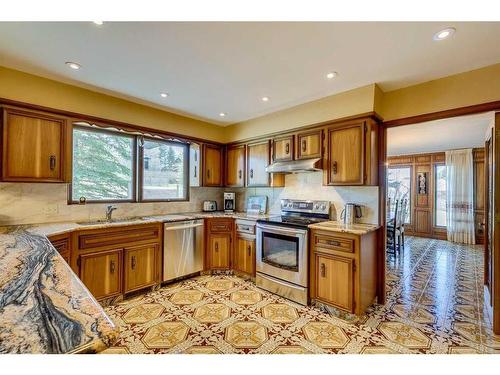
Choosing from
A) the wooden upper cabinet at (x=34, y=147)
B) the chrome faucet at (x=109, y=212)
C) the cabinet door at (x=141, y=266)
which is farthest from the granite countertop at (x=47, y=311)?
the chrome faucet at (x=109, y=212)

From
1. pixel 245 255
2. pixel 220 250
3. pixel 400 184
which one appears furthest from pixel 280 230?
pixel 400 184

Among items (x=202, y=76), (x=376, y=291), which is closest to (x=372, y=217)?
(x=376, y=291)

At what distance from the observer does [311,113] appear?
10.6 ft

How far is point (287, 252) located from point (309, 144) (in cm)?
147

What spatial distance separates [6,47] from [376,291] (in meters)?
4.46

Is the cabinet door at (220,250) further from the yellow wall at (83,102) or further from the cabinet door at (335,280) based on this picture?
the yellow wall at (83,102)

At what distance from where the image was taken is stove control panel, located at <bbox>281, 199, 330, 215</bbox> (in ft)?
11.1

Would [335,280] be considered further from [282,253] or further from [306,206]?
[306,206]

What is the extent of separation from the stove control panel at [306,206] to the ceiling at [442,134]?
193cm

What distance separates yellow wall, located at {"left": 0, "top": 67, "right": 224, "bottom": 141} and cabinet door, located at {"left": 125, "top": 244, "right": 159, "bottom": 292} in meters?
1.73

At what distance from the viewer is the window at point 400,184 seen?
7289 mm

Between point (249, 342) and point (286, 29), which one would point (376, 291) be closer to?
point (249, 342)

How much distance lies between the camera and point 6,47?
2055 millimetres

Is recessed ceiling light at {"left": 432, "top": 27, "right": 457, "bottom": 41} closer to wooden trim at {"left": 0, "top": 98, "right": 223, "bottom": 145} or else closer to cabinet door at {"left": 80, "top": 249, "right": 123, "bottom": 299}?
wooden trim at {"left": 0, "top": 98, "right": 223, "bottom": 145}
